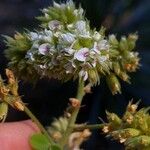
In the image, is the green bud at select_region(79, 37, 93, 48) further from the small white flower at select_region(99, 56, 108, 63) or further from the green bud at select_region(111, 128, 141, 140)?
the green bud at select_region(111, 128, 141, 140)

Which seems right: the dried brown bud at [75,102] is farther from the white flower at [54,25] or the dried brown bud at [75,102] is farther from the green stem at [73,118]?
the white flower at [54,25]

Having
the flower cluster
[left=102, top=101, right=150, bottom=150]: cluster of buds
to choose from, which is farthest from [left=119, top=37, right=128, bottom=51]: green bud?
[left=102, top=101, right=150, bottom=150]: cluster of buds

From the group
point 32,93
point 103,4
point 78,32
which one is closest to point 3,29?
point 32,93

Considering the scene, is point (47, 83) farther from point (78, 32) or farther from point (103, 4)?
point (78, 32)

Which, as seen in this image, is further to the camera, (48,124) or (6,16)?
(6,16)

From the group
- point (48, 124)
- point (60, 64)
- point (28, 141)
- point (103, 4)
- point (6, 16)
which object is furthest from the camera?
point (6, 16)

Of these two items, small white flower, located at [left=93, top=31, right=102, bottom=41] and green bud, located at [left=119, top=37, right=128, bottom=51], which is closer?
small white flower, located at [left=93, top=31, right=102, bottom=41]

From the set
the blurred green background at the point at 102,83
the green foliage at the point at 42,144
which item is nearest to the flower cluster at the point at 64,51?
the green foliage at the point at 42,144

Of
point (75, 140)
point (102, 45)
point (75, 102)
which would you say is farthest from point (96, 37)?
point (75, 140)
